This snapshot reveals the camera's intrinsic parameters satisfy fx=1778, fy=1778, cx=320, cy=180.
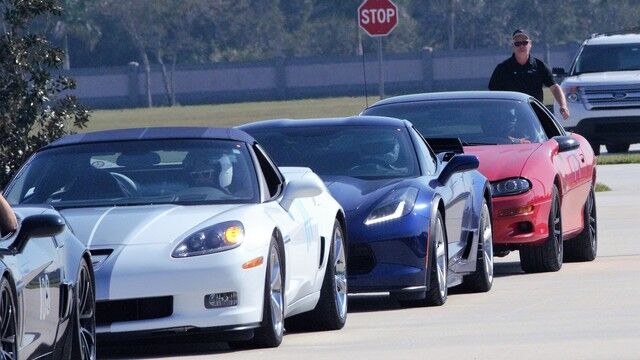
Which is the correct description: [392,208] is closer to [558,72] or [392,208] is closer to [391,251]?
[391,251]

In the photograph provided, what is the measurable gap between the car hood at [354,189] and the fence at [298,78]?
70.9 meters

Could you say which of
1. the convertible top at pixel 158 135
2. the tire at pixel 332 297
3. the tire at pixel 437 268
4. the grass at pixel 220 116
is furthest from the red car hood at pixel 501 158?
the grass at pixel 220 116

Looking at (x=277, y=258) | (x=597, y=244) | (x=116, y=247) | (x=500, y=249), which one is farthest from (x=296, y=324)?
(x=597, y=244)

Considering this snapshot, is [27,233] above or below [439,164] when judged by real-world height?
above

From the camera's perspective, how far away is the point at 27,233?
285 inches

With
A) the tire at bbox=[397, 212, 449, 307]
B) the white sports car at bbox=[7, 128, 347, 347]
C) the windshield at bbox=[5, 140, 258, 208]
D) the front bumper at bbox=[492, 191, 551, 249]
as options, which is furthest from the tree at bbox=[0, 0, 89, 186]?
the windshield at bbox=[5, 140, 258, 208]

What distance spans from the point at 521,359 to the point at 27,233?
8.75ft

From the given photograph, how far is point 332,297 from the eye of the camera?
10352 millimetres

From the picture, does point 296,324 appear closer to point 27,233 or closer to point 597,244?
point 27,233

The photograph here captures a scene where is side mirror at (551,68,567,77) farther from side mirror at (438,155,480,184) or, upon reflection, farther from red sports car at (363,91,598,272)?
side mirror at (438,155,480,184)

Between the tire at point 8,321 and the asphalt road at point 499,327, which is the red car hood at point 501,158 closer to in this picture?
the asphalt road at point 499,327

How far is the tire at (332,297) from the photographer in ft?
33.9

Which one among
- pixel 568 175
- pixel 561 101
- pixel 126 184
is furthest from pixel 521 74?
pixel 126 184

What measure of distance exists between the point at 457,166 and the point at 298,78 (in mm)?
76169
